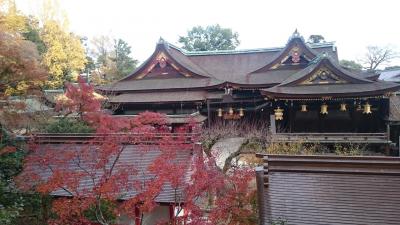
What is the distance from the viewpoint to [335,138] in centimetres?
1597

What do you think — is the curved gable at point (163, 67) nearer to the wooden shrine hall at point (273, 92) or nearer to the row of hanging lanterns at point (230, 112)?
the wooden shrine hall at point (273, 92)

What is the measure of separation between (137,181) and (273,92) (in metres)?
11.7

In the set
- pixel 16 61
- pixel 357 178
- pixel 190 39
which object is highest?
pixel 190 39

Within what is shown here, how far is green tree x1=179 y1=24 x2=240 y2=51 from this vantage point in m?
49.1

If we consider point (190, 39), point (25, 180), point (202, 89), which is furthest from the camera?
point (190, 39)

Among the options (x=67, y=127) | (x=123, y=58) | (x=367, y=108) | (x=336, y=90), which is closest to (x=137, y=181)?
(x=67, y=127)

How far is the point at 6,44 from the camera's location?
9086mm

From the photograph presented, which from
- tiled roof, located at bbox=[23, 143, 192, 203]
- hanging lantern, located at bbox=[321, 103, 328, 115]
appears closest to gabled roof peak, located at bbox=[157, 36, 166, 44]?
hanging lantern, located at bbox=[321, 103, 328, 115]

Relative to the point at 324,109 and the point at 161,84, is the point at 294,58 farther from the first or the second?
the point at 161,84

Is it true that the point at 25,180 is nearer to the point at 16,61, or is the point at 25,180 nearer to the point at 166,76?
the point at 16,61

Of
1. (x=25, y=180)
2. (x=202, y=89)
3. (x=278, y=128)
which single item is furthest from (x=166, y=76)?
(x=25, y=180)

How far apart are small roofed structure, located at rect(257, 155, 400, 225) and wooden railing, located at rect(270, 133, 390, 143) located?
8373mm

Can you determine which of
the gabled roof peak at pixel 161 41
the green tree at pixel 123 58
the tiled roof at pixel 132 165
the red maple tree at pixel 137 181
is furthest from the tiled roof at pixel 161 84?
the green tree at pixel 123 58

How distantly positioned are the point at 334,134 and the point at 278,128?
3224 mm
